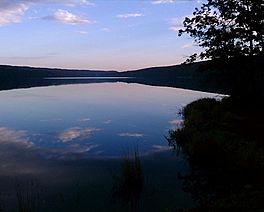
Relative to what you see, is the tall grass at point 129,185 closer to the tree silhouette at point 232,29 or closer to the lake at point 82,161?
the lake at point 82,161

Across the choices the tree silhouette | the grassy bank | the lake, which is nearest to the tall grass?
the lake

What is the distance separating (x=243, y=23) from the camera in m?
32.8

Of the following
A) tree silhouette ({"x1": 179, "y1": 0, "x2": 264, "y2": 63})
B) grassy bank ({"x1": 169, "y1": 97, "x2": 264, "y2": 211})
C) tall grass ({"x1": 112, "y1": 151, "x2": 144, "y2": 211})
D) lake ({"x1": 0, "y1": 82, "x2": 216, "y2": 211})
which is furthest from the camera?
tree silhouette ({"x1": 179, "y1": 0, "x2": 264, "y2": 63})

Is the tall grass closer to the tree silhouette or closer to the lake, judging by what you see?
the lake

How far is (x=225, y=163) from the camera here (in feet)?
50.9

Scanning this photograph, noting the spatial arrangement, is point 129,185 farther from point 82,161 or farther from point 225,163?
point 82,161

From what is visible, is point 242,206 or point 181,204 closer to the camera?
point 242,206

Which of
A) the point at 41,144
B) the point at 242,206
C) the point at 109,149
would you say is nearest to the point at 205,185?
the point at 242,206

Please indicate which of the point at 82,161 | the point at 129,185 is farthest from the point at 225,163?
the point at 82,161

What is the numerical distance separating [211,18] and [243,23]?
117 inches

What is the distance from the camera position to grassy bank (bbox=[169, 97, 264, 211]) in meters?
11.0

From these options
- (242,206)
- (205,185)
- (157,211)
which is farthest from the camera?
(205,185)

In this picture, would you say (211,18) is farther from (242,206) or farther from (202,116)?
(242,206)

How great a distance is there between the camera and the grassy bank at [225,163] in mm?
10990
